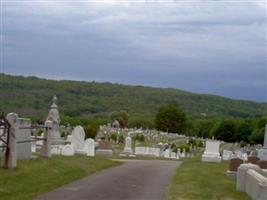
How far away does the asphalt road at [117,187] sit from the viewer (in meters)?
14.7

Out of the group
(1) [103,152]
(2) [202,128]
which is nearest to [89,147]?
(1) [103,152]

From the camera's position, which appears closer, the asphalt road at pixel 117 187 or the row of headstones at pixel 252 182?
the row of headstones at pixel 252 182

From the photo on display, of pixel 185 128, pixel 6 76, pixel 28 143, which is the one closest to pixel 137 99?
pixel 6 76

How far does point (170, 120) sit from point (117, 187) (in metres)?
95.2

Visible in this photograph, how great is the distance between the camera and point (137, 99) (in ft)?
547

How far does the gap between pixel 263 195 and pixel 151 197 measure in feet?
9.04

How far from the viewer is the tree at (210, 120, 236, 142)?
114 metres

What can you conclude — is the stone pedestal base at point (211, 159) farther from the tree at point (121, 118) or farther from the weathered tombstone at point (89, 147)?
the tree at point (121, 118)

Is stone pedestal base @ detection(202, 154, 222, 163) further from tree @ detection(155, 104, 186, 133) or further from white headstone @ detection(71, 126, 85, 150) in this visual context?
tree @ detection(155, 104, 186, 133)

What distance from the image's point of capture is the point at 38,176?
56.0ft

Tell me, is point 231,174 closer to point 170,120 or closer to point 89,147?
point 89,147

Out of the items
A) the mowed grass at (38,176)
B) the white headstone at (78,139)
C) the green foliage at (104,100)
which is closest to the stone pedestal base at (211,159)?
the white headstone at (78,139)

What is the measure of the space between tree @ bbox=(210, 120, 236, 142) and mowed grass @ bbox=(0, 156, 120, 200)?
9303cm

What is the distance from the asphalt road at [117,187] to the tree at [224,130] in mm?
93425
